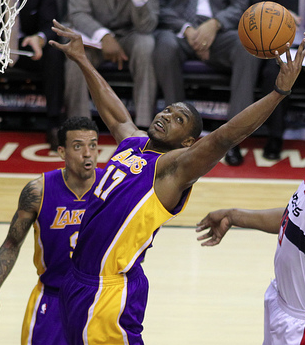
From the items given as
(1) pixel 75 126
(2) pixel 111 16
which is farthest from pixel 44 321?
(2) pixel 111 16

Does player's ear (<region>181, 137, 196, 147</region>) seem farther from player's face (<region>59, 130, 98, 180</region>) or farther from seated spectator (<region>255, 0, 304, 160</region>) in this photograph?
seated spectator (<region>255, 0, 304, 160</region>)

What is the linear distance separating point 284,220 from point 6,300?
2314 mm

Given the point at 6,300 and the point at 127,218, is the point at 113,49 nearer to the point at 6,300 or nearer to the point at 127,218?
the point at 6,300

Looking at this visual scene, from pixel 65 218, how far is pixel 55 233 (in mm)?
98

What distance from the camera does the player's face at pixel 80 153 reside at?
12.8 feet

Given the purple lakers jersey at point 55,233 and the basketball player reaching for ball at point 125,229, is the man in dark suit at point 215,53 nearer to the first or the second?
the purple lakers jersey at point 55,233

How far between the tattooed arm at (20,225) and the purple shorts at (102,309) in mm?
447

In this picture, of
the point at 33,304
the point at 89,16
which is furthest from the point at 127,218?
the point at 89,16

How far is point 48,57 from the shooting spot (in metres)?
7.50

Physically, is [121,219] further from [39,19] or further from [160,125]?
[39,19]

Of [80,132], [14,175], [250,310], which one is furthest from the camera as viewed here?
[14,175]

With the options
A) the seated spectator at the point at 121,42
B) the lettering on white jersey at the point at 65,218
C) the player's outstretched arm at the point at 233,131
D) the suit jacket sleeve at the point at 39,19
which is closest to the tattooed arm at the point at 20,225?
the lettering on white jersey at the point at 65,218

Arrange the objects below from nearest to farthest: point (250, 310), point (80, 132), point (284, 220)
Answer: point (284, 220), point (80, 132), point (250, 310)

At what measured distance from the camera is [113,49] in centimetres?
735
